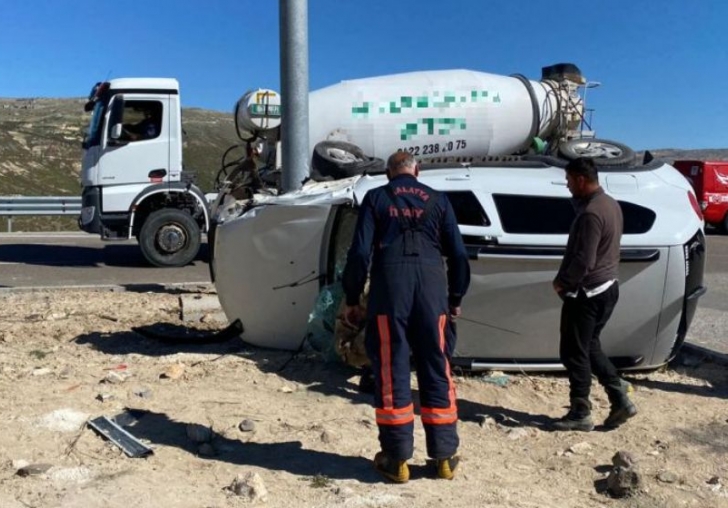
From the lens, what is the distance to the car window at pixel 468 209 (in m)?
5.49

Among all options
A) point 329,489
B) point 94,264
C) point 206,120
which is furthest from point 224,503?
point 206,120

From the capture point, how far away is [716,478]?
4086 millimetres

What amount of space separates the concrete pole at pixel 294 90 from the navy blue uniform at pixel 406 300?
11.0ft

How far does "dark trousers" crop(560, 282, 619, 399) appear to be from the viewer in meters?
4.66

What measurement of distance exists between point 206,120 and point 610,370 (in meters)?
52.4

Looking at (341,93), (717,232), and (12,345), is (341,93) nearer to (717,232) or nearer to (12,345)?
(12,345)

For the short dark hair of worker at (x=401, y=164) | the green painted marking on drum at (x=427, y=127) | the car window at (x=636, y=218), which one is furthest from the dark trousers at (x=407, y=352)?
the green painted marking on drum at (x=427, y=127)

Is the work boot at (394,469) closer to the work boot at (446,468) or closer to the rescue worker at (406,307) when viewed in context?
the rescue worker at (406,307)

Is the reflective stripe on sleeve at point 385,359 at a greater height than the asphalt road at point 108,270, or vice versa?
the reflective stripe on sleeve at point 385,359

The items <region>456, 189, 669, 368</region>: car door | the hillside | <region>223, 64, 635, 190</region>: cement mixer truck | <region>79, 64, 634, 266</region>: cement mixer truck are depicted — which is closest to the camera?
<region>456, 189, 669, 368</region>: car door

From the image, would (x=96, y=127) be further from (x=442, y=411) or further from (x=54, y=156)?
(x=54, y=156)

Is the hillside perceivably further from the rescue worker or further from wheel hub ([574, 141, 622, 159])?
the rescue worker

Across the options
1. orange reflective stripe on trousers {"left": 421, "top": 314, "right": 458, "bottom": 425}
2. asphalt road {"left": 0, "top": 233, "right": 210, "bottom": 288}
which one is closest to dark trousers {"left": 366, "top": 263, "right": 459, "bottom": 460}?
orange reflective stripe on trousers {"left": 421, "top": 314, "right": 458, "bottom": 425}

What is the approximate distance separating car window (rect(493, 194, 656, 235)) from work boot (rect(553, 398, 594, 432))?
1292 millimetres
